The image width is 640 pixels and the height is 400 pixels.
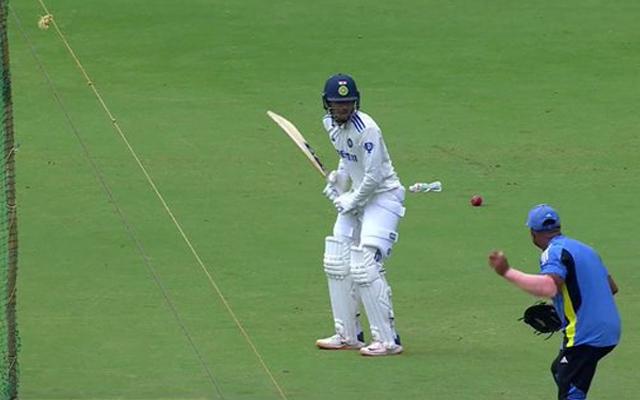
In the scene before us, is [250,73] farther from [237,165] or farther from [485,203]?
[485,203]

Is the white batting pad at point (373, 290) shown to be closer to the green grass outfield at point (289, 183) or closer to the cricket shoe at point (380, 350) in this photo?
the cricket shoe at point (380, 350)

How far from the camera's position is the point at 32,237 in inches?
687

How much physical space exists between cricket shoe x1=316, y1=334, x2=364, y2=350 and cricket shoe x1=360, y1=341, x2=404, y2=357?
248mm

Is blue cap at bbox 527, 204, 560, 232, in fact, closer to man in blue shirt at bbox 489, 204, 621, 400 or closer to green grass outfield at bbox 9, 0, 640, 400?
man in blue shirt at bbox 489, 204, 621, 400

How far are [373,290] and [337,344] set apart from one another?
2.07ft

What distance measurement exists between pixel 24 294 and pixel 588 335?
247 inches

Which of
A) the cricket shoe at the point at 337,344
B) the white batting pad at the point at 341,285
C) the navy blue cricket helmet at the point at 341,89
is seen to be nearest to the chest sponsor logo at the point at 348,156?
the navy blue cricket helmet at the point at 341,89

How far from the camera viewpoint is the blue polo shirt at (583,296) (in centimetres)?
1057

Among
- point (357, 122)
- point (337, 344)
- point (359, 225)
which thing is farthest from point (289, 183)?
point (357, 122)

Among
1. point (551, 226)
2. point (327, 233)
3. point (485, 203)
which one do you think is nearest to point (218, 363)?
point (551, 226)

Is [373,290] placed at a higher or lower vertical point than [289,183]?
higher

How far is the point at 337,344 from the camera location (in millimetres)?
13672

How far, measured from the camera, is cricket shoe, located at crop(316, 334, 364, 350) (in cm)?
1366

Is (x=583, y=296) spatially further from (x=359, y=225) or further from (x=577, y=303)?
(x=359, y=225)
